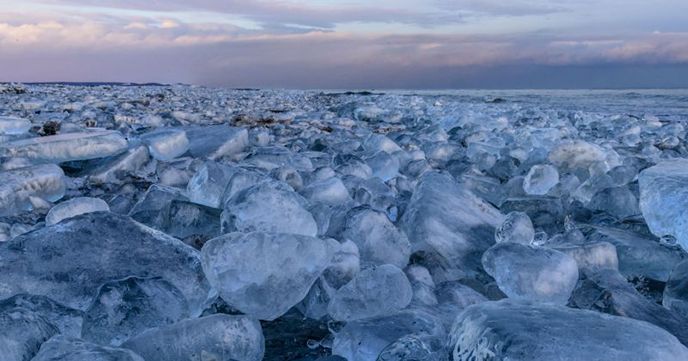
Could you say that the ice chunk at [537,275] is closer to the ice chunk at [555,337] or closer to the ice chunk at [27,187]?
the ice chunk at [555,337]

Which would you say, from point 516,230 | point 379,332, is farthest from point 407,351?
point 516,230

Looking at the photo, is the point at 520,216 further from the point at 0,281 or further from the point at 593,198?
the point at 0,281

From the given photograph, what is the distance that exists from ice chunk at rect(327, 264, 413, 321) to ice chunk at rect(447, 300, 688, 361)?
1.09 feet

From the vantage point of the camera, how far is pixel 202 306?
1.35 m

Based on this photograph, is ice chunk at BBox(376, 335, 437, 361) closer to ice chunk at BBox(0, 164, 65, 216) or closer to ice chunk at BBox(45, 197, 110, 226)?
ice chunk at BBox(45, 197, 110, 226)

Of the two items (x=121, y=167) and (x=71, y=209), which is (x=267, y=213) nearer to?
(x=71, y=209)

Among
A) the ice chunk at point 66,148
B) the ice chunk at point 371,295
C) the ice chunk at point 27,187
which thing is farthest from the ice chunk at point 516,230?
the ice chunk at point 66,148

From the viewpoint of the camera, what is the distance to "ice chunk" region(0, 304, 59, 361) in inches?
40.1

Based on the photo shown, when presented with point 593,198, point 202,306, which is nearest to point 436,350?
point 202,306

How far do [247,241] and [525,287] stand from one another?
0.63 m

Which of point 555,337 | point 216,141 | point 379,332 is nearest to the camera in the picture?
point 555,337

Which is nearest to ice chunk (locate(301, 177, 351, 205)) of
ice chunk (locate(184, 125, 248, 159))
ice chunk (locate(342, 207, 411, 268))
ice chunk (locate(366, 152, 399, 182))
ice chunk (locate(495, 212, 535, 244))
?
ice chunk (locate(342, 207, 411, 268))

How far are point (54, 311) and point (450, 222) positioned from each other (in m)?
1.15

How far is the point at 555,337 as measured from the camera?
2.91ft
